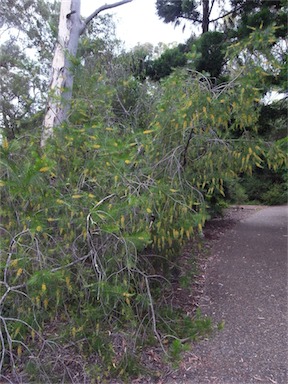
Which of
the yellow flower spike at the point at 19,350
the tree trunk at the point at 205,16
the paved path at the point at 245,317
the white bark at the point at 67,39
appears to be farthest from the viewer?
the tree trunk at the point at 205,16

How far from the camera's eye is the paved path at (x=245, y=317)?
10.3 ft

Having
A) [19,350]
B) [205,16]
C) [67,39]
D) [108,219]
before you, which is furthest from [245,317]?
[205,16]

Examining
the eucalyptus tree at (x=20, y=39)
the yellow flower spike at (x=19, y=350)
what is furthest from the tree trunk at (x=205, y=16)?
the yellow flower spike at (x=19, y=350)

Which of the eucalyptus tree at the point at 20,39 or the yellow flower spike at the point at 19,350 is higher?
the eucalyptus tree at the point at 20,39

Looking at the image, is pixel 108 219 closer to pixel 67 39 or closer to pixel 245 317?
pixel 245 317

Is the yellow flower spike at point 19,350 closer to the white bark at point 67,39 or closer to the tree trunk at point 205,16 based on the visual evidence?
the white bark at point 67,39

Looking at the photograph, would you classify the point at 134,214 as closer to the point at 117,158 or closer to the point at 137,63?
the point at 117,158

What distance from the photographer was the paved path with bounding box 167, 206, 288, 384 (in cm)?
314

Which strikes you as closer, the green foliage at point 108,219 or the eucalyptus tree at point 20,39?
the green foliage at point 108,219

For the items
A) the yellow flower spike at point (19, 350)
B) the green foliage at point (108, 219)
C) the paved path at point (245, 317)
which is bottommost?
the paved path at point (245, 317)

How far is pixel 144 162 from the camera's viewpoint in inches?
135

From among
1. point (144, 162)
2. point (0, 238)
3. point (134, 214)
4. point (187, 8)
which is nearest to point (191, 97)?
point (144, 162)

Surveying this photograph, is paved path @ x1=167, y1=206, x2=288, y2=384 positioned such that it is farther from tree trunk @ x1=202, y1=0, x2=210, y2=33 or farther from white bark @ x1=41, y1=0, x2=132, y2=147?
tree trunk @ x1=202, y1=0, x2=210, y2=33

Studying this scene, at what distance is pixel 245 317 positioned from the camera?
13.5 feet
